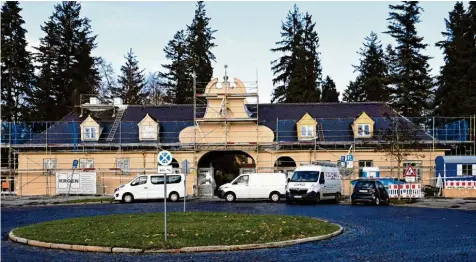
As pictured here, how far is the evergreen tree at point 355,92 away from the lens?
84.0m

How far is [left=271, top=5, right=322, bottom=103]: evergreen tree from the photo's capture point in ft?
246

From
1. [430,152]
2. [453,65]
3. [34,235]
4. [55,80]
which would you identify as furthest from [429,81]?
[34,235]

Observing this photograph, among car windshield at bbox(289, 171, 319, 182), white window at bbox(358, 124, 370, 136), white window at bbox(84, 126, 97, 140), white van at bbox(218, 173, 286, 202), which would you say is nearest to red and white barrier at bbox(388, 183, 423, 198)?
car windshield at bbox(289, 171, 319, 182)

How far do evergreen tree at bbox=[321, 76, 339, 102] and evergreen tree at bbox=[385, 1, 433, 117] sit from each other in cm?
1596

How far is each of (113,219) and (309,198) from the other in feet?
52.7

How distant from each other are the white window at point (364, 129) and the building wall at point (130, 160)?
1.78 meters

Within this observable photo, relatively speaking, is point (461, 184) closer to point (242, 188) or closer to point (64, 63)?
point (242, 188)

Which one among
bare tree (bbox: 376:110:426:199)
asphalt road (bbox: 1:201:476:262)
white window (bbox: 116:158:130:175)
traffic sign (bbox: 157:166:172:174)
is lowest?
asphalt road (bbox: 1:201:476:262)

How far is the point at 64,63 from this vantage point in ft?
251

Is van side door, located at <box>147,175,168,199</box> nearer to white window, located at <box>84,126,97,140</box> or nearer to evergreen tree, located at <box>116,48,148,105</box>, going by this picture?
white window, located at <box>84,126,97,140</box>

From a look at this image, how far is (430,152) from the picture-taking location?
50.6 m

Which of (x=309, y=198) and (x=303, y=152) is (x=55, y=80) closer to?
(x=303, y=152)

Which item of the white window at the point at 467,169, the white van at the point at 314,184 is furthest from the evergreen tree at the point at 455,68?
the white van at the point at 314,184

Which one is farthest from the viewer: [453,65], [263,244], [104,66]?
[104,66]
